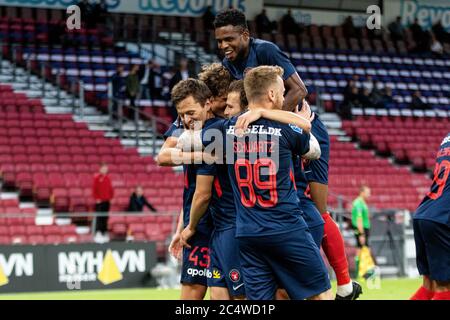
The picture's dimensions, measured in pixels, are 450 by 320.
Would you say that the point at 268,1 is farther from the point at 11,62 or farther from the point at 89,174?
the point at 89,174

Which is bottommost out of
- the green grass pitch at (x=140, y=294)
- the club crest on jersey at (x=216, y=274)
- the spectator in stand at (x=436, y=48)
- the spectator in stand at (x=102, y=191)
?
the green grass pitch at (x=140, y=294)

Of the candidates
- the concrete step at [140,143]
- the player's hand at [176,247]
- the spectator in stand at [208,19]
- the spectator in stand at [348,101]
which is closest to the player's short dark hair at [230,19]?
the player's hand at [176,247]

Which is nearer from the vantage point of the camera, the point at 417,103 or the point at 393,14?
the point at 417,103

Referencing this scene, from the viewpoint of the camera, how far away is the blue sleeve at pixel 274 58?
24.3ft

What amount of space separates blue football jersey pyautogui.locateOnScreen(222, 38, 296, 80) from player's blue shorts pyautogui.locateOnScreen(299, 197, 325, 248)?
0.97m

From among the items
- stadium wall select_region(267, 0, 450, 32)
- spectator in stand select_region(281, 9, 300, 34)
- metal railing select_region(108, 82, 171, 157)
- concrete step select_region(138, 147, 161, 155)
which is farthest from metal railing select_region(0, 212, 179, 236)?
stadium wall select_region(267, 0, 450, 32)

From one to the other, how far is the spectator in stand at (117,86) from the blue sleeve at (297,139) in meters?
15.3

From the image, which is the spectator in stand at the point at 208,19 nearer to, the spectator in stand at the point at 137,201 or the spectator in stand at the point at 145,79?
the spectator in stand at the point at 145,79

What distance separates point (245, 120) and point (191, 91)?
77cm

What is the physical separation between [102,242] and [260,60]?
9541 millimetres

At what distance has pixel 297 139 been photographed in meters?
6.53

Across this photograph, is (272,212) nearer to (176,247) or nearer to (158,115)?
(176,247)

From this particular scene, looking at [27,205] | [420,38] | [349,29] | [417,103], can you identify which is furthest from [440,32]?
[27,205]

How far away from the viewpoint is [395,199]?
22.2 m
